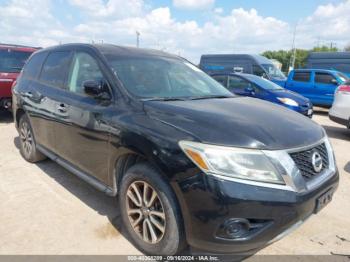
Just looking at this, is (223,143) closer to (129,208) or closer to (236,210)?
(236,210)

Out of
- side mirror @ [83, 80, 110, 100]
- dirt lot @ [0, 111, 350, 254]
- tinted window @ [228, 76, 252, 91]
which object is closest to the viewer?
dirt lot @ [0, 111, 350, 254]

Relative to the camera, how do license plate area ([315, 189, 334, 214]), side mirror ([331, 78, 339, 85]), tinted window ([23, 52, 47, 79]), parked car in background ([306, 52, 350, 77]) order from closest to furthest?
license plate area ([315, 189, 334, 214]) < tinted window ([23, 52, 47, 79]) < side mirror ([331, 78, 339, 85]) < parked car in background ([306, 52, 350, 77])

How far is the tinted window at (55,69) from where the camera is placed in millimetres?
3816

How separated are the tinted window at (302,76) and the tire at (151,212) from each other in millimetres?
10930

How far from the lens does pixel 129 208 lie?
2.77 meters

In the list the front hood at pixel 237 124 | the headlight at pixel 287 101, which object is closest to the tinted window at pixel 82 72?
the front hood at pixel 237 124

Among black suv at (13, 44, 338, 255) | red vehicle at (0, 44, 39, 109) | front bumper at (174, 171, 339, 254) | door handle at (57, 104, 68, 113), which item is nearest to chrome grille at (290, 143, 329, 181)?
black suv at (13, 44, 338, 255)

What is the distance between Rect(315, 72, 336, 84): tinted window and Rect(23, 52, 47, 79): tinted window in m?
10.1

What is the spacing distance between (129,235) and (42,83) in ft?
8.15

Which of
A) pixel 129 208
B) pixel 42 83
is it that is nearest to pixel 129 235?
pixel 129 208

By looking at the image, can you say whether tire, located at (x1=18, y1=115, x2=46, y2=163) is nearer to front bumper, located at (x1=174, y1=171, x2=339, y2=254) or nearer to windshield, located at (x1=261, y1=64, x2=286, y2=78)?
front bumper, located at (x1=174, y1=171, x2=339, y2=254)

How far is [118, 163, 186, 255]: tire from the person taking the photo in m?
2.30

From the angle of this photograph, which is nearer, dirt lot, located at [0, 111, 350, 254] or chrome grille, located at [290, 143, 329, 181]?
chrome grille, located at [290, 143, 329, 181]

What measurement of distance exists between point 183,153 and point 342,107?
6301mm
